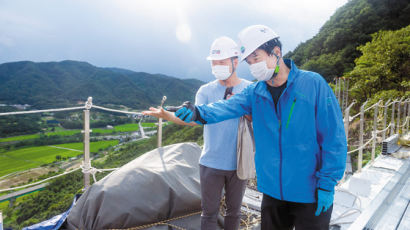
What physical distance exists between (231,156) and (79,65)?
7868cm

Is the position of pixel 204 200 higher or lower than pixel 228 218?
higher

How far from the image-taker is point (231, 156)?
5.55 ft

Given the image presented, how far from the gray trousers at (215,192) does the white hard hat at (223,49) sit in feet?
2.73

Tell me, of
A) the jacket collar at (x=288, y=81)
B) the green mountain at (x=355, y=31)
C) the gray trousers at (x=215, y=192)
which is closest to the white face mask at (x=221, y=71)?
the jacket collar at (x=288, y=81)

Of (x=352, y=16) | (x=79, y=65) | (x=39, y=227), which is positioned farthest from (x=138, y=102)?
(x=39, y=227)

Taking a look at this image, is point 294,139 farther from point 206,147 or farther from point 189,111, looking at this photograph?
point 206,147

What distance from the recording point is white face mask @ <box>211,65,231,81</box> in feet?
5.83

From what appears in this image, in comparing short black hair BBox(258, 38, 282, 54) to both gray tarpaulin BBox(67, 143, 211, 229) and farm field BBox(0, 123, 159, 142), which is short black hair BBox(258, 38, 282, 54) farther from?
farm field BBox(0, 123, 159, 142)

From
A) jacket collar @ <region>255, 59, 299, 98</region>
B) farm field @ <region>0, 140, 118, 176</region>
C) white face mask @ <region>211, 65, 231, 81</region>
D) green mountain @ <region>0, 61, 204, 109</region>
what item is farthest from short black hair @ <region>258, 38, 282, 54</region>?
green mountain @ <region>0, 61, 204, 109</region>

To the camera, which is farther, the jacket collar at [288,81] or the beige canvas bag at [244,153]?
the beige canvas bag at [244,153]

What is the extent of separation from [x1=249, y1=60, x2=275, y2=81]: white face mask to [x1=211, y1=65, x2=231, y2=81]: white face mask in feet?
1.80

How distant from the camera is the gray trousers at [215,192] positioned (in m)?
1.70

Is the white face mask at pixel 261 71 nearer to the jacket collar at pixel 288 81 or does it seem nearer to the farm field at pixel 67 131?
the jacket collar at pixel 288 81

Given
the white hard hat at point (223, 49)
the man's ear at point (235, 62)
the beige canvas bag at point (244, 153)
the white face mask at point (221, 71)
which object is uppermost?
the white hard hat at point (223, 49)
